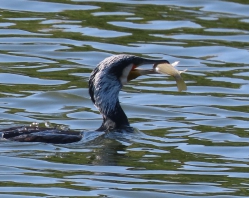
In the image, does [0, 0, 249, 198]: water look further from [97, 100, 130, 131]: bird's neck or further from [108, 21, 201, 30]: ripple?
[97, 100, 130, 131]: bird's neck

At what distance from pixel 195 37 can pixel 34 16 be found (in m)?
2.99

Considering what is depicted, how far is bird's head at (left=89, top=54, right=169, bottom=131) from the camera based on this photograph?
13.6 metres

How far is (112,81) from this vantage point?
13734mm

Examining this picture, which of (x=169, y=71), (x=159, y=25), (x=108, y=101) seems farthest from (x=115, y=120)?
(x=159, y=25)

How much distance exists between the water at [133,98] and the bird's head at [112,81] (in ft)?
1.10

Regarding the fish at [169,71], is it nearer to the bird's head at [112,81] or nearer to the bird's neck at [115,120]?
the bird's head at [112,81]

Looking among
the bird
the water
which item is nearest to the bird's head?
the bird

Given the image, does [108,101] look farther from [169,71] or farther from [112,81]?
[169,71]

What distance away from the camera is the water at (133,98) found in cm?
1142

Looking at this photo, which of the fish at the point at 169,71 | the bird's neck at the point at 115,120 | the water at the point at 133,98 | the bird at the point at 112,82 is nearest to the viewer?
the water at the point at 133,98

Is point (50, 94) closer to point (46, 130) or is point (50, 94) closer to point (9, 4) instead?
point (46, 130)

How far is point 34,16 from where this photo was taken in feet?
68.1

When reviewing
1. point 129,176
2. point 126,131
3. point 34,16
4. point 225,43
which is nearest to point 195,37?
point 225,43

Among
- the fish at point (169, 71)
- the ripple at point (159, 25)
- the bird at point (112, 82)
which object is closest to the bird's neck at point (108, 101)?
the bird at point (112, 82)
